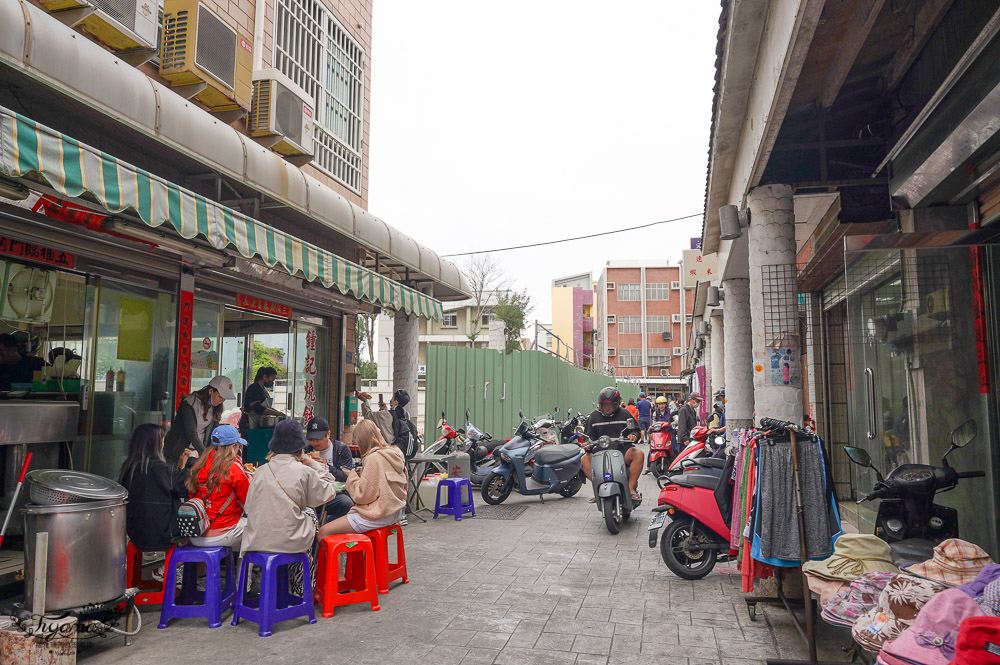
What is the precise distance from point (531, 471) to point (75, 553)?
297 inches

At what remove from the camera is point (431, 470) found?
40.2ft

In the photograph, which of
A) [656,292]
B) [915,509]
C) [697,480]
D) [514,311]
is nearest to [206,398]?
[697,480]

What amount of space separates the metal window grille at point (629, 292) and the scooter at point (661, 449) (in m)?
46.9

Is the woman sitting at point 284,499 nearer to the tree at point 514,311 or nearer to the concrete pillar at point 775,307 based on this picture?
the concrete pillar at point 775,307

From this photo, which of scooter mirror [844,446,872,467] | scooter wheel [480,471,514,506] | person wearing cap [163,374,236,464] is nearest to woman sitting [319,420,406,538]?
person wearing cap [163,374,236,464]

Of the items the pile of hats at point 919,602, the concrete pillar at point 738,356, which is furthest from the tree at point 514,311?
the pile of hats at point 919,602

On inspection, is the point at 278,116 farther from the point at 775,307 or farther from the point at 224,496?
the point at 775,307

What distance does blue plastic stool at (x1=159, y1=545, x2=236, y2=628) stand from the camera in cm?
490

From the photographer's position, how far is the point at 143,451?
5.18 metres

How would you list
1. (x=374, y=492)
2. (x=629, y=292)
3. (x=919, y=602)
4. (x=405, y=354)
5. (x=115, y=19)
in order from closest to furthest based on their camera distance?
(x=919, y=602) < (x=374, y=492) < (x=115, y=19) < (x=405, y=354) < (x=629, y=292)

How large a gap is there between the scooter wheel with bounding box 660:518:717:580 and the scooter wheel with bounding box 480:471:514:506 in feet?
15.7

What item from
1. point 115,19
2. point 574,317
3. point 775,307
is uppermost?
point 574,317

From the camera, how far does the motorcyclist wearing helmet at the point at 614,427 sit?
8823 mm

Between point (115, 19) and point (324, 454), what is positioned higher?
point (115, 19)
